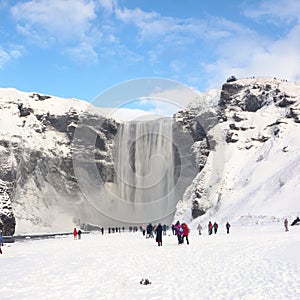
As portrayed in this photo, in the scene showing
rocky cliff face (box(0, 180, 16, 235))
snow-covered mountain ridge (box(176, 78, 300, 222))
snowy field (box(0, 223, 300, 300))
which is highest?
snow-covered mountain ridge (box(176, 78, 300, 222))

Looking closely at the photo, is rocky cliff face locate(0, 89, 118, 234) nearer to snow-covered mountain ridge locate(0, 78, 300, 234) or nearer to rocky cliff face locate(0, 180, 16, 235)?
snow-covered mountain ridge locate(0, 78, 300, 234)

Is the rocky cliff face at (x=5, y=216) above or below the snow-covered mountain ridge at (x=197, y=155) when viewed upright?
below

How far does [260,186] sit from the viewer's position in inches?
2141

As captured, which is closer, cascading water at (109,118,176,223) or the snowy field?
the snowy field

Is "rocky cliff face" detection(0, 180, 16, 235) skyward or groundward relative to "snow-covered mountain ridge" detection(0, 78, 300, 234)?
groundward

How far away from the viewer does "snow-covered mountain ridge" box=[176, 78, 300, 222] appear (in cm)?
4858

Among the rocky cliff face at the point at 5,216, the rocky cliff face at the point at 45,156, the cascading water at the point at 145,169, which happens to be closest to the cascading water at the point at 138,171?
the cascading water at the point at 145,169

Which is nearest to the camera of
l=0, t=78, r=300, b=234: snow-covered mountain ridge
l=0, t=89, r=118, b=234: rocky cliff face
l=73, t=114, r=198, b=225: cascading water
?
l=0, t=78, r=300, b=234: snow-covered mountain ridge

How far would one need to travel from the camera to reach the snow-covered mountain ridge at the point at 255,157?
48.6m

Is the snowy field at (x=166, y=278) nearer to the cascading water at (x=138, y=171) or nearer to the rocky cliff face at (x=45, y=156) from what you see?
the cascading water at (x=138, y=171)

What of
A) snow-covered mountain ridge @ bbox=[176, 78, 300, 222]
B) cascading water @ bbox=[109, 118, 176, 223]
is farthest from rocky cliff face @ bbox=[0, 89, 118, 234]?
snow-covered mountain ridge @ bbox=[176, 78, 300, 222]

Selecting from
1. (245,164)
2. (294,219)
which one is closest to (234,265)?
(294,219)

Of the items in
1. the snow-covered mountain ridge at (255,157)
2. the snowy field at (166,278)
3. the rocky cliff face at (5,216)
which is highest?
the snow-covered mountain ridge at (255,157)

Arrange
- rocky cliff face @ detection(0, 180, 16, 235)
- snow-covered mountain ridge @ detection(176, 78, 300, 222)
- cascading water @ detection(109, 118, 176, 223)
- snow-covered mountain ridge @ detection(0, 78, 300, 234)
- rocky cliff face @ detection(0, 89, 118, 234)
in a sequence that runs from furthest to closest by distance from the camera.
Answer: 1. rocky cliff face @ detection(0, 89, 118, 234)
2. cascading water @ detection(109, 118, 176, 223)
3. snow-covered mountain ridge @ detection(0, 78, 300, 234)
4. snow-covered mountain ridge @ detection(176, 78, 300, 222)
5. rocky cliff face @ detection(0, 180, 16, 235)
